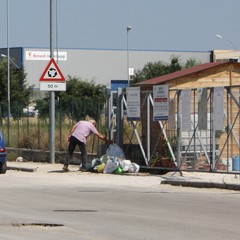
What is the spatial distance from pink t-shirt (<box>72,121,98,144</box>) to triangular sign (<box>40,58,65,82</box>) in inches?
109

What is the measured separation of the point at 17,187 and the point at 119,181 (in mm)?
2841

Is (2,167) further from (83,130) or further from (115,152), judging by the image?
(115,152)

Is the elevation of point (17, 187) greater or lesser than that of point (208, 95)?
lesser

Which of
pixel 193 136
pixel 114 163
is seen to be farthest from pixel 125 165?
pixel 193 136

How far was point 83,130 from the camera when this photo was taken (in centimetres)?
2416

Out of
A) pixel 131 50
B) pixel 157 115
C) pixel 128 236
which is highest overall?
pixel 131 50

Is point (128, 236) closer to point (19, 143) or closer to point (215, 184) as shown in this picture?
point (215, 184)

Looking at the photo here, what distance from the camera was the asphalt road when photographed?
11.8m

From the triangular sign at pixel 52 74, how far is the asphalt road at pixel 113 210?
511cm

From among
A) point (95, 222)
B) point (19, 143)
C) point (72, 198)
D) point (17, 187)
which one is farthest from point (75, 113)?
point (95, 222)

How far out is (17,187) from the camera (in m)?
19.8

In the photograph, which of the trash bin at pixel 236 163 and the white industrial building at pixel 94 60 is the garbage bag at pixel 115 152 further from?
the white industrial building at pixel 94 60

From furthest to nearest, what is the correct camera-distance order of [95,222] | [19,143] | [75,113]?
[19,143] < [75,113] < [95,222]

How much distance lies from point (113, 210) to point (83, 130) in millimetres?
9597
